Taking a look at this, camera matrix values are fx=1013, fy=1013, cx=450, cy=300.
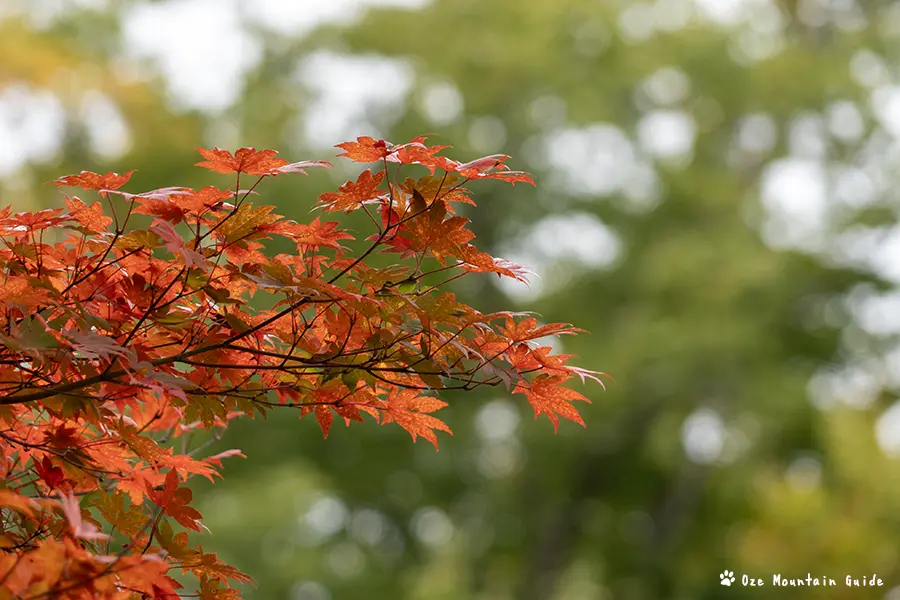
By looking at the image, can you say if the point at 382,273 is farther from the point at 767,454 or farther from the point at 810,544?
the point at 767,454

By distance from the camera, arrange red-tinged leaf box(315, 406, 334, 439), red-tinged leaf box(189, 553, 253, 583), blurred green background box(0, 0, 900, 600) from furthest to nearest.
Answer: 1. blurred green background box(0, 0, 900, 600)
2. red-tinged leaf box(315, 406, 334, 439)
3. red-tinged leaf box(189, 553, 253, 583)

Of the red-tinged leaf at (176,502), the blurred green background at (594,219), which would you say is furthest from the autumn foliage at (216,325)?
the blurred green background at (594,219)

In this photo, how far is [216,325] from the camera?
5.49 feet

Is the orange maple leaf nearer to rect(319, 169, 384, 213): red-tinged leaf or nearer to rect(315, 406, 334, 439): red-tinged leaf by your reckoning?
rect(319, 169, 384, 213): red-tinged leaf

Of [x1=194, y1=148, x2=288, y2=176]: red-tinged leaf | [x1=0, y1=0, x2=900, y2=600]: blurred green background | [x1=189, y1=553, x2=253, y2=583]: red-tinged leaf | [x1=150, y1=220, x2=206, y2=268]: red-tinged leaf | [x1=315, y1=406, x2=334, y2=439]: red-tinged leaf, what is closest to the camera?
[x1=150, y1=220, x2=206, y2=268]: red-tinged leaf

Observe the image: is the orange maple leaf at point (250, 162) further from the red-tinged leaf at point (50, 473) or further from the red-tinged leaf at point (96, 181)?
the red-tinged leaf at point (50, 473)

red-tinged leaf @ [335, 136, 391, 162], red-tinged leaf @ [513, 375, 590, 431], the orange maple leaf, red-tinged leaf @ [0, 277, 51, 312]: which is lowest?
red-tinged leaf @ [0, 277, 51, 312]

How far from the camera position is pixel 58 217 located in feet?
5.12

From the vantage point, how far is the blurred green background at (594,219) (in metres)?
9.80

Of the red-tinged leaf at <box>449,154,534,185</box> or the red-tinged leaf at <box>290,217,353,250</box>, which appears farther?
the red-tinged leaf at <box>290,217,353,250</box>

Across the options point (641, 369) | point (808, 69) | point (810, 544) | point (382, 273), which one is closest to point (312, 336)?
point (382, 273)

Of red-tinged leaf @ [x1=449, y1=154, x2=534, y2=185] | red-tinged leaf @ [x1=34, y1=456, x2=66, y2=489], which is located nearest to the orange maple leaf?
red-tinged leaf @ [x1=449, y1=154, x2=534, y2=185]

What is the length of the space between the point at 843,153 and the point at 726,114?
1.33 metres

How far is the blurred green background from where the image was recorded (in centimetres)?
980
